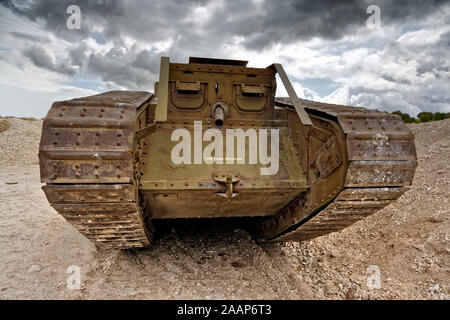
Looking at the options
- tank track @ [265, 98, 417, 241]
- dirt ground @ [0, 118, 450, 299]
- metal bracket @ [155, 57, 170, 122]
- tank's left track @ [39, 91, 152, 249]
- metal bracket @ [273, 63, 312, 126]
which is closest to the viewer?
tank's left track @ [39, 91, 152, 249]

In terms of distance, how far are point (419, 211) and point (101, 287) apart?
4868mm

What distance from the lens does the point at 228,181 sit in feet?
11.6

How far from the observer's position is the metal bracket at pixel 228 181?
354 cm

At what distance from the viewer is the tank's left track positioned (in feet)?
9.34

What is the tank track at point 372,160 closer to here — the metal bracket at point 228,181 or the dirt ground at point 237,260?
the metal bracket at point 228,181

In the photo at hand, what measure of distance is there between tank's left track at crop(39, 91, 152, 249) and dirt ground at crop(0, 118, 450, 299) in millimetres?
1161

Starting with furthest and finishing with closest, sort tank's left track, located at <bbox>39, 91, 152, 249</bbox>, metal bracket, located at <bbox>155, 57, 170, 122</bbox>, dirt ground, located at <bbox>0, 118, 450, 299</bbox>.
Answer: dirt ground, located at <bbox>0, 118, 450, 299</bbox> → metal bracket, located at <bbox>155, 57, 170, 122</bbox> → tank's left track, located at <bbox>39, 91, 152, 249</bbox>

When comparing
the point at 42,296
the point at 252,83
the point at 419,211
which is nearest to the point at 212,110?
the point at 252,83

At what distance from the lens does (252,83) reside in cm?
454

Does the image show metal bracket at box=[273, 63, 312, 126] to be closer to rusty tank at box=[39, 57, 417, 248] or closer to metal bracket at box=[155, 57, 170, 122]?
rusty tank at box=[39, 57, 417, 248]

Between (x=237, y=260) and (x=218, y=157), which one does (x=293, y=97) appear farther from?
(x=237, y=260)

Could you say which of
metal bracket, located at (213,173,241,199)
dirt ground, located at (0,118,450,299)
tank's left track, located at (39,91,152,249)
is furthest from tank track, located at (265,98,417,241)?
tank's left track, located at (39,91,152,249)

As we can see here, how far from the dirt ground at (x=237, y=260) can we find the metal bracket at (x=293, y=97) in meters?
1.79

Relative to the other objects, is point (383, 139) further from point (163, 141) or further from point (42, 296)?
point (42, 296)
